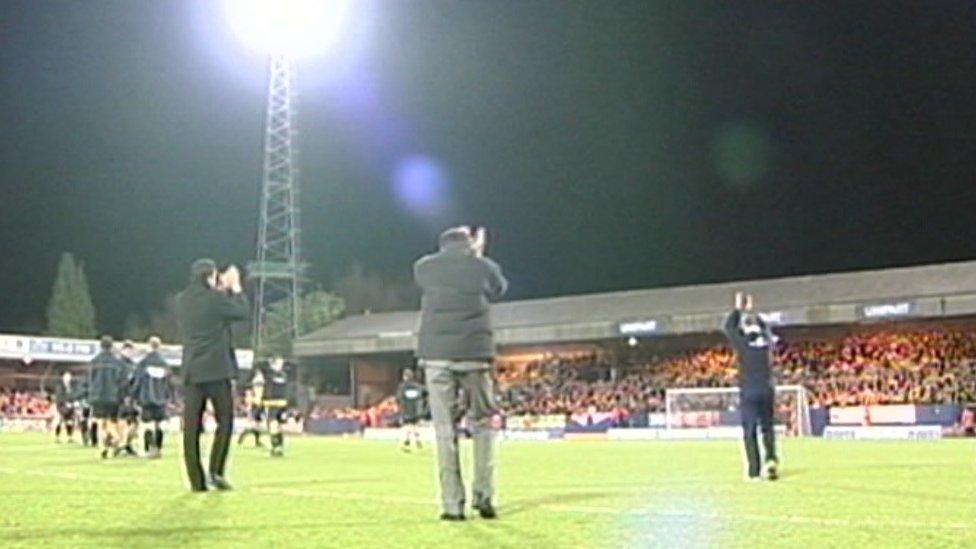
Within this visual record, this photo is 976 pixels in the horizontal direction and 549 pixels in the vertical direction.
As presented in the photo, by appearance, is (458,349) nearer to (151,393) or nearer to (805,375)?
(151,393)

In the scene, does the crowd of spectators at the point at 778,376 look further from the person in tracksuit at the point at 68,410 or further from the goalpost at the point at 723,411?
the person in tracksuit at the point at 68,410

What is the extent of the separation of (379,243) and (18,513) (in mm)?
88441

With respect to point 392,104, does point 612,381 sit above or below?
below

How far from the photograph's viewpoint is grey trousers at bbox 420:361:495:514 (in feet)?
34.1

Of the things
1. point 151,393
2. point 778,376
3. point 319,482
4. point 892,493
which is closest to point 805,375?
point 778,376

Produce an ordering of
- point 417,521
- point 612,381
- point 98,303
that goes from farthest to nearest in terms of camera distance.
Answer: point 98,303, point 612,381, point 417,521

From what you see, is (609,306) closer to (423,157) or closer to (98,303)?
(423,157)

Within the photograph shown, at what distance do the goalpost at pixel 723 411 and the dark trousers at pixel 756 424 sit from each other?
25.0m

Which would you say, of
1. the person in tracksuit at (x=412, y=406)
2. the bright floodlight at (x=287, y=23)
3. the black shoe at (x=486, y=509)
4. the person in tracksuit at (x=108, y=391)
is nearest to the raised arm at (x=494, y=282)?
the black shoe at (x=486, y=509)

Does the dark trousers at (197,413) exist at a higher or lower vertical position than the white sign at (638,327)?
lower

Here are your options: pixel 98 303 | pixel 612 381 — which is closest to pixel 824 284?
pixel 612 381

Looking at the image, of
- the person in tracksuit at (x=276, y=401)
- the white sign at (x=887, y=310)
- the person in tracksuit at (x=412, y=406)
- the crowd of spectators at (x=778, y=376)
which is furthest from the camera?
the white sign at (x=887, y=310)

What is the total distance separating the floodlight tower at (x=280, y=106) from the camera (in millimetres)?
59125

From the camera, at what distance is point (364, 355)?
69.2 m
